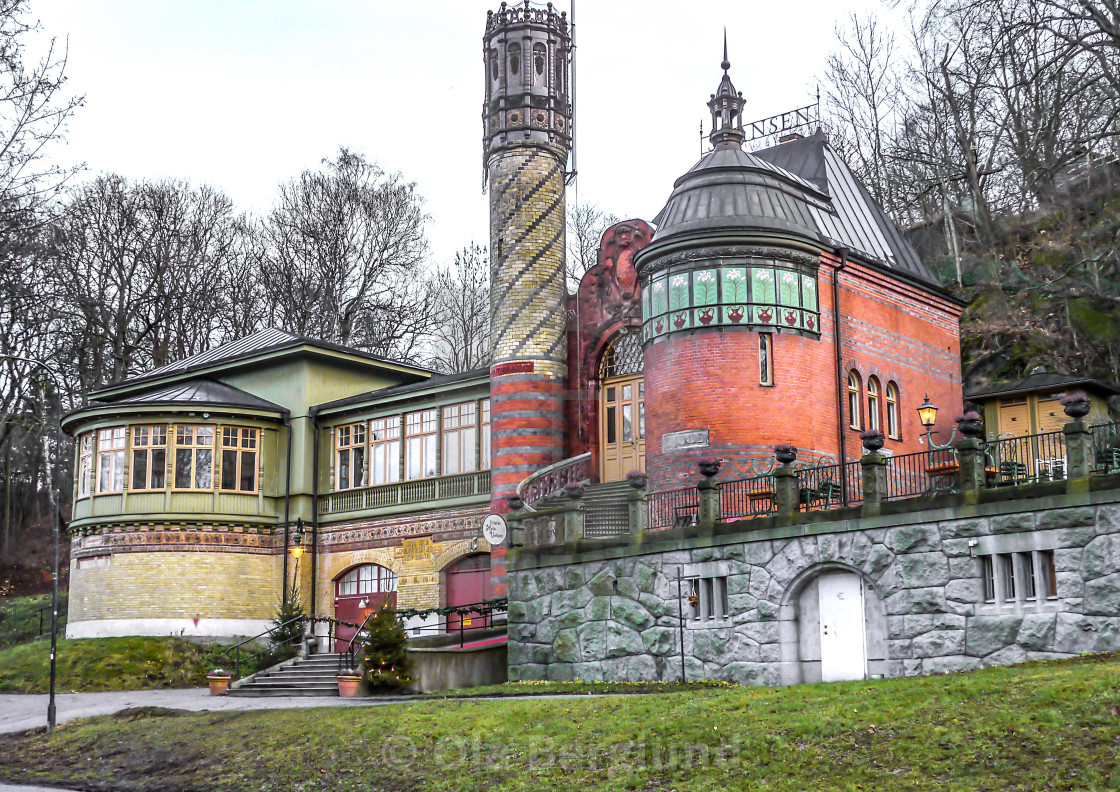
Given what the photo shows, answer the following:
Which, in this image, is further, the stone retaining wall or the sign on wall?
the sign on wall

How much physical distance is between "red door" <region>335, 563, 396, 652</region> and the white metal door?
51.7ft

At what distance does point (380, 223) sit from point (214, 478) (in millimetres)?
20277

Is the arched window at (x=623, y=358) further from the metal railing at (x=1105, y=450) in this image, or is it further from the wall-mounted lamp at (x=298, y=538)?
the metal railing at (x=1105, y=450)

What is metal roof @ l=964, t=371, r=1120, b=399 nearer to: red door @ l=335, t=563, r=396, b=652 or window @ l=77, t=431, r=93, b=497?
red door @ l=335, t=563, r=396, b=652

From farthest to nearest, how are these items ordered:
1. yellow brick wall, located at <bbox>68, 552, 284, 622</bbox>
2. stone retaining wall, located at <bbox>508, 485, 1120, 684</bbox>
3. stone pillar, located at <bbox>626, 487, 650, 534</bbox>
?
1. yellow brick wall, located at <bbox>68, 552, 284, 622</bbox>
2. stone pillar, located at <bbox>626, 487, 650, 534</bbox>
3. stone retaining wall, located at <bbox>508, 485, 1120, 684</bbox>

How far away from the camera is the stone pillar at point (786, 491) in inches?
791

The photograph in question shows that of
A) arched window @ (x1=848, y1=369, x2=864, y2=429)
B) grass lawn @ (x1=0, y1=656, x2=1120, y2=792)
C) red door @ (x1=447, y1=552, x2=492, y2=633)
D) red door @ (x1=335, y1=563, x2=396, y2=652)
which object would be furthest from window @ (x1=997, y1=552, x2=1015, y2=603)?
red door @ (x1=335, y1=563, x2=396, y2=652)

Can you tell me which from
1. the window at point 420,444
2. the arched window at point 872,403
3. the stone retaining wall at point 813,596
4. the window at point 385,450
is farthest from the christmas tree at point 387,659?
the arched window at point 872,403

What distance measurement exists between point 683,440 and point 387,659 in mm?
6829

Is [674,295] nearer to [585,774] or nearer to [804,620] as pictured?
[804,620]

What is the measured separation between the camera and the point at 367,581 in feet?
112

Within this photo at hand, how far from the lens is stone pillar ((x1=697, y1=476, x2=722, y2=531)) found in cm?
2111

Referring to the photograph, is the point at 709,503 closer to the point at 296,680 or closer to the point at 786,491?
the point at 786,491

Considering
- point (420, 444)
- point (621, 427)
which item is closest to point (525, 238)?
point (621, 427)
